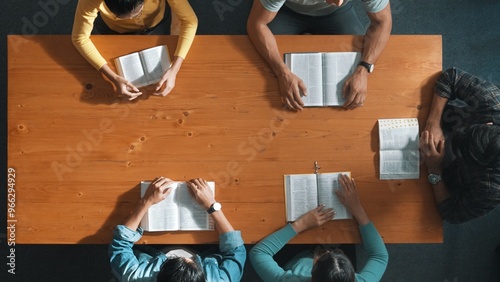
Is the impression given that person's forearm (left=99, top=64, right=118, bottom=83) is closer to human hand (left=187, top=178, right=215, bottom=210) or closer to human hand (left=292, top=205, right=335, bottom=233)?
human hand (left=187, top=178, right=215, bottom=210)

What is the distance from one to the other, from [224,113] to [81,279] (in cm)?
131

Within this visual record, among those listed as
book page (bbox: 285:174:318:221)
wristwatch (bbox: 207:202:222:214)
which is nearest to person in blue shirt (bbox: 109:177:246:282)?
wristwatch (bbox: 207:202:222:214)

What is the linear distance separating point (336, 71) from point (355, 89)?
0.11m

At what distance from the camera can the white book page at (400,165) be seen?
181 centimetres

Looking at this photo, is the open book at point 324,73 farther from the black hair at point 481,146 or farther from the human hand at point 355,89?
the black hair at point 481,146

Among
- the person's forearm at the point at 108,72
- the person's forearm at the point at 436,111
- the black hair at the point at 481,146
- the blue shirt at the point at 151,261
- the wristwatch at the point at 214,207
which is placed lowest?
A: the blue shirt at the point at 151,261

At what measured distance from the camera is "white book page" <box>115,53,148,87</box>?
72.1 inches

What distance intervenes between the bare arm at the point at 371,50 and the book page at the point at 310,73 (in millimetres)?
111

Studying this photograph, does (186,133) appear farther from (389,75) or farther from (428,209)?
(428,209)

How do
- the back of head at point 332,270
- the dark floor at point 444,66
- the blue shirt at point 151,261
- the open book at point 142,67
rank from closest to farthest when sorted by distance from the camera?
the back of head at point 332,270, the blue shirt at point 151,261, the open book at point 142,67, the dark floor at point 444,66

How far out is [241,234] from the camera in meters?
1.81

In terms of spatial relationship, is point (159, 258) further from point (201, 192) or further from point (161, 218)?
point (201, 192)

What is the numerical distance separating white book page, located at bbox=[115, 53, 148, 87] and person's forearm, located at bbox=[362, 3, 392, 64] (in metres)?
0.90

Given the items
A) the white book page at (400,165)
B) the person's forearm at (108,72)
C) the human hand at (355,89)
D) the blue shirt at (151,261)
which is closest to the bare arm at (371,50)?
the human hand at (355,89)
